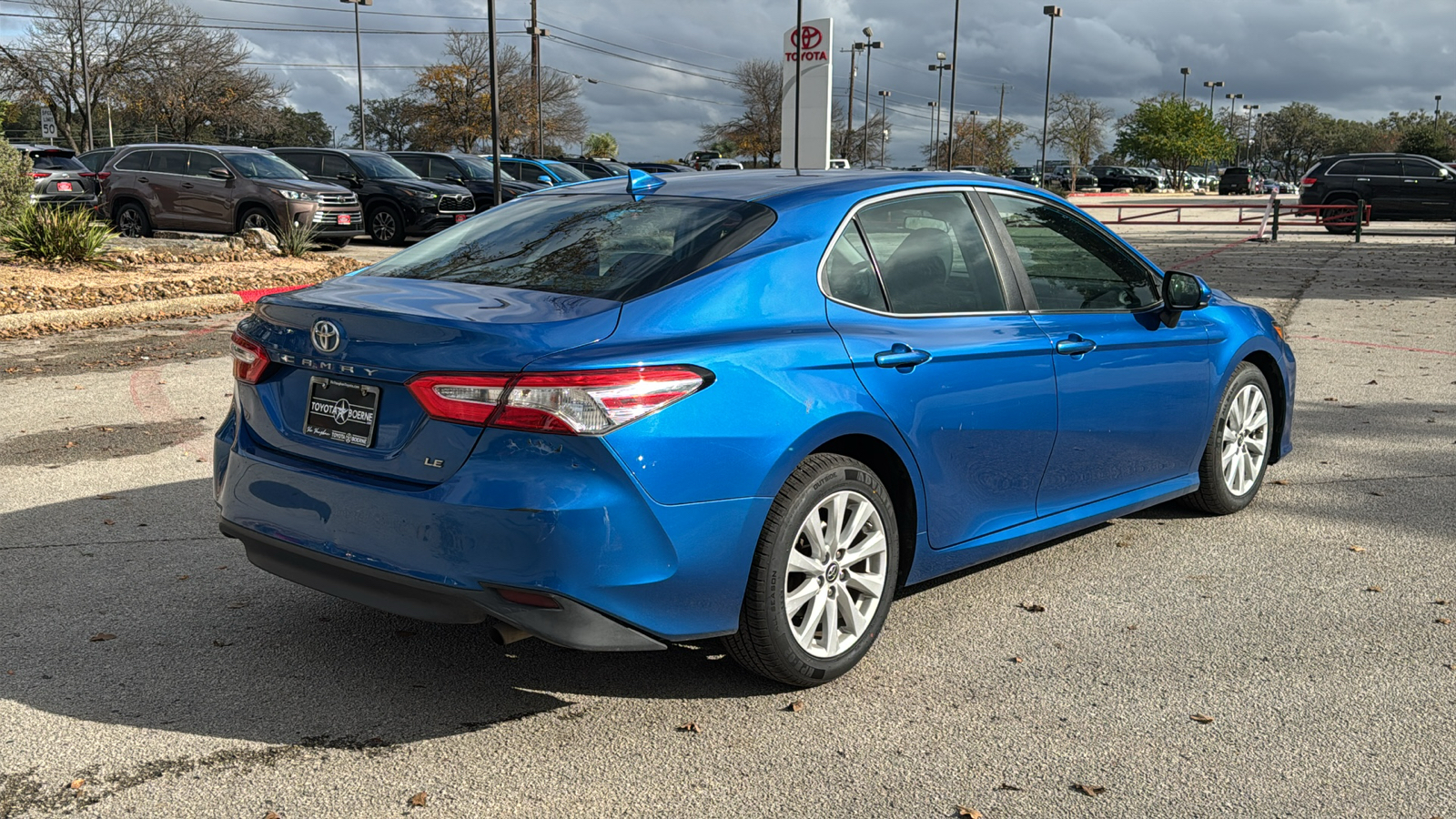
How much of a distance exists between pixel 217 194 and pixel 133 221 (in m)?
2.26

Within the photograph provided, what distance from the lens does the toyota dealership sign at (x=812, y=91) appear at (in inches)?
1227

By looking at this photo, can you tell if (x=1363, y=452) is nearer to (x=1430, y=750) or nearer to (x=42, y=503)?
(x=1430, y=750)

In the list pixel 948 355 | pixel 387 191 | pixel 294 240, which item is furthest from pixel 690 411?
pixel 387 191

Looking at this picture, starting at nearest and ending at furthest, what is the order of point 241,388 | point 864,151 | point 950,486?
point 241,388 → point 950,486 → point 864,151

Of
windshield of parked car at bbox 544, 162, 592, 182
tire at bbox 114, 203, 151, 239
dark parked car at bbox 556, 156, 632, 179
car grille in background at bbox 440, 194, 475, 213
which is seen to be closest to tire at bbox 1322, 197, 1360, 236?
dark parked car at bbox 556, 156, 632, 179

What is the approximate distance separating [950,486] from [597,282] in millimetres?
1393

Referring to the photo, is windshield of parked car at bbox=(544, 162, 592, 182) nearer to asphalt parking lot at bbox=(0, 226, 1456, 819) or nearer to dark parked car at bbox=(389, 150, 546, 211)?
dark parked car at bbox=(389, 150, 546, 211)

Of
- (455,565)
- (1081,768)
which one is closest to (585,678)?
(455,565)

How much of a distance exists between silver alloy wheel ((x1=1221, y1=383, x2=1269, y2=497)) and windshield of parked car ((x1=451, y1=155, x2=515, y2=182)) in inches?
821

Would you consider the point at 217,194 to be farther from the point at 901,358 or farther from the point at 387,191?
the point at 901,358

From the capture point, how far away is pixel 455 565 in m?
3.33

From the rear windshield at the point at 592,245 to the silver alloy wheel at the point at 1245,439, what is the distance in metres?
2.92

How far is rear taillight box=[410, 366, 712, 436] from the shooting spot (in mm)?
3240

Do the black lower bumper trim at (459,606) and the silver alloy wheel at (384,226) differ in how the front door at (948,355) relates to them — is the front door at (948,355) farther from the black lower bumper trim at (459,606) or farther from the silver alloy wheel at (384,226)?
the silver alloy wheel at (384,226)
